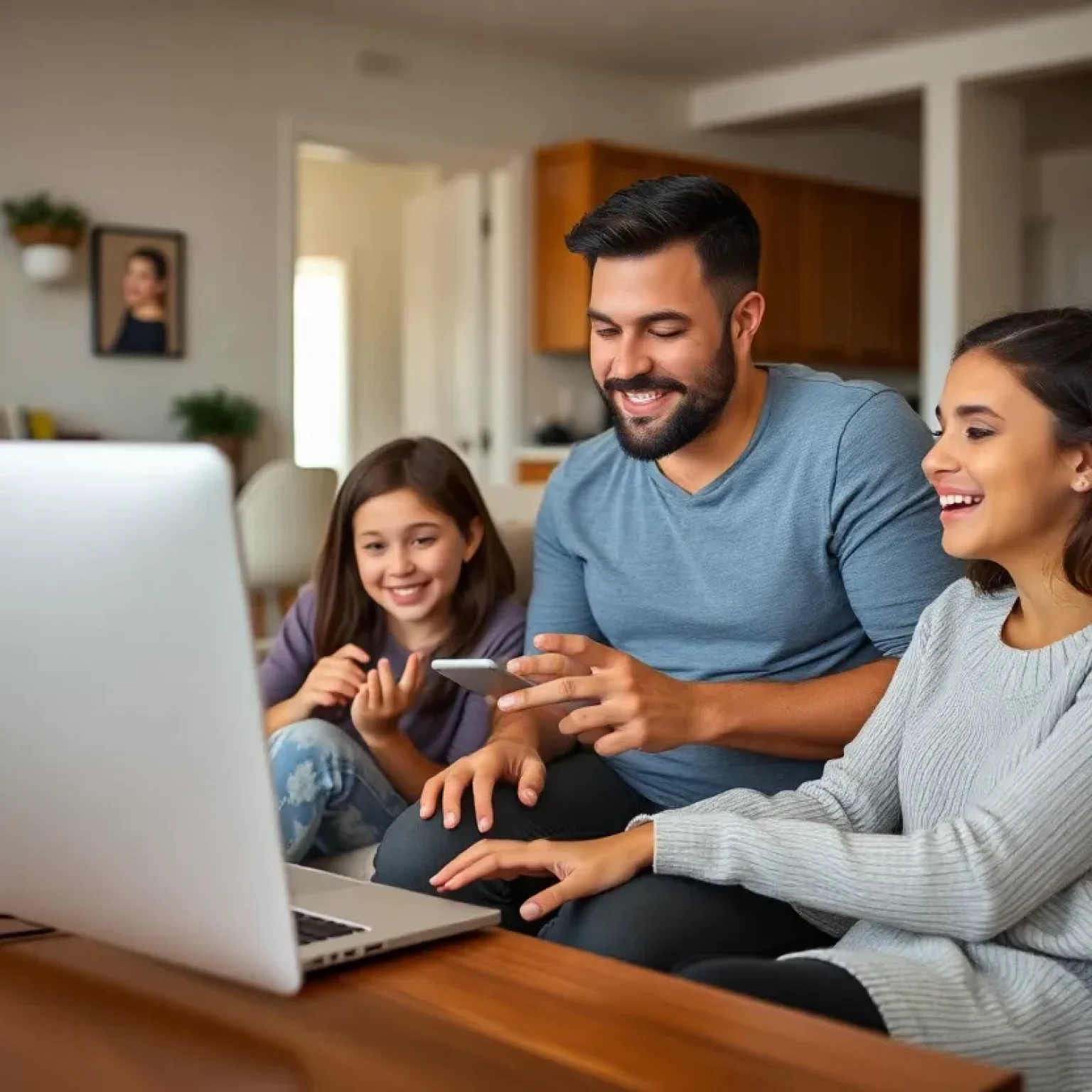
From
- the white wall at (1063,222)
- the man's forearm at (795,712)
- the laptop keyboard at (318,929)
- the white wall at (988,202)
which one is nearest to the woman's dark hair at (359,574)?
the man's forearm at (795,712)

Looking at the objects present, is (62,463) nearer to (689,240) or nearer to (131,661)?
(131,661)

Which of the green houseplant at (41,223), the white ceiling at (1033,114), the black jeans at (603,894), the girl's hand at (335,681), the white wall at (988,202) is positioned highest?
the white ceiling at (1033,114)

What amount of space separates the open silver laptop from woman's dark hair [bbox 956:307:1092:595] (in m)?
0.83

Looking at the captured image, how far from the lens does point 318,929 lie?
3.62 ft

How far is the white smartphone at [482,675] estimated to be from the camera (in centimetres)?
153

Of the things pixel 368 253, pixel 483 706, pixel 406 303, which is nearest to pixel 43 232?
pixel 406 303

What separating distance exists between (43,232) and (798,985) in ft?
15.9

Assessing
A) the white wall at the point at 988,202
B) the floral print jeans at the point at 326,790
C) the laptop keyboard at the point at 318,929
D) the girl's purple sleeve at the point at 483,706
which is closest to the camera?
the laptop keyboard at the point at 318,929

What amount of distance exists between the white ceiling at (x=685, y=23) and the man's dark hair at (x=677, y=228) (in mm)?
4404

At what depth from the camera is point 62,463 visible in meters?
0.86

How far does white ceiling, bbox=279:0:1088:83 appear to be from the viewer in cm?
611

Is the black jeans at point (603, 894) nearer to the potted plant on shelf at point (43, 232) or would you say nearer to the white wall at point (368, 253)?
the potted plant on shelf at point (43, 232)

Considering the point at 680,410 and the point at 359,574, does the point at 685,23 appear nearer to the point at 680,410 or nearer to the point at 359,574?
the point at 359,574

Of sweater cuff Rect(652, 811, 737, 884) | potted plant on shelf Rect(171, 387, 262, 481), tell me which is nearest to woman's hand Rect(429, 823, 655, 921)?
sweater cuff Rect(652, 811, 737, 884)
